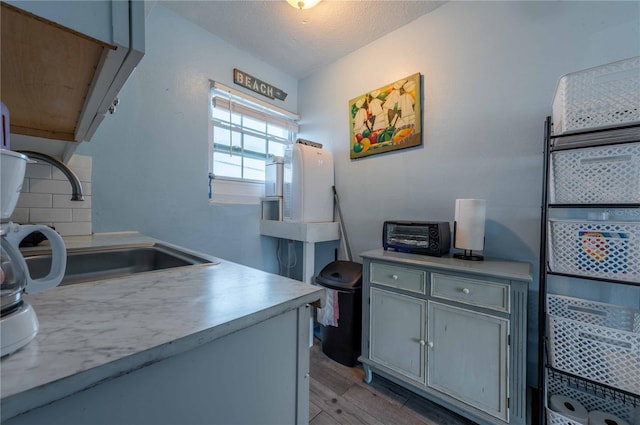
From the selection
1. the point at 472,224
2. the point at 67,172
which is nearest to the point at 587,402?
the point at 472,224

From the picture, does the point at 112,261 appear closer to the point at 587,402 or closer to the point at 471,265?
the point at 471,265

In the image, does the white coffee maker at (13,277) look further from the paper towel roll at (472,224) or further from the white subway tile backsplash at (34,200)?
the paper towel roll at (472,224)

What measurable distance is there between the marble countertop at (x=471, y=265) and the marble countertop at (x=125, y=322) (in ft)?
3.24

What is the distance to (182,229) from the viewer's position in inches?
82.7

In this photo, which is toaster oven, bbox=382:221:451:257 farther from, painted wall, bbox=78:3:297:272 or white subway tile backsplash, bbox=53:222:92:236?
white subway tile backsplash, bbox=53:222:92:236

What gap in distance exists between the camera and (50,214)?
1.50m

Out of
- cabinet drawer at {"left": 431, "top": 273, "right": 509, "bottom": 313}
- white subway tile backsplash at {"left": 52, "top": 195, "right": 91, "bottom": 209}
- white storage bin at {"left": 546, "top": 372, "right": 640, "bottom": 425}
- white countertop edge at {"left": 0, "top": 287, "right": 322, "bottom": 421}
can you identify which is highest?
white subway tile backsplash at {"left": 52, "top": 195, "right": 91, "bottom": 209}

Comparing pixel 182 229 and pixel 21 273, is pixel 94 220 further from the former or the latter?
pixel 21 273

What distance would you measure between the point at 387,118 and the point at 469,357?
1.80 metres

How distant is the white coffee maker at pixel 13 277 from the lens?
1.12ft

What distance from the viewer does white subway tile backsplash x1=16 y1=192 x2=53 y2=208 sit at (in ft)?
4.65

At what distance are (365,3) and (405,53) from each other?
1.61ft

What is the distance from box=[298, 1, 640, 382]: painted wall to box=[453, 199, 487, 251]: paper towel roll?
27 cm

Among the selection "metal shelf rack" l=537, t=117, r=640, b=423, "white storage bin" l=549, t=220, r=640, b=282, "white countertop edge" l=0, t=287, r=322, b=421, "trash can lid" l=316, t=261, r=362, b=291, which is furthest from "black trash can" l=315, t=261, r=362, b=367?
"white countertop edge" l=0, t=287, r=322, b=421
